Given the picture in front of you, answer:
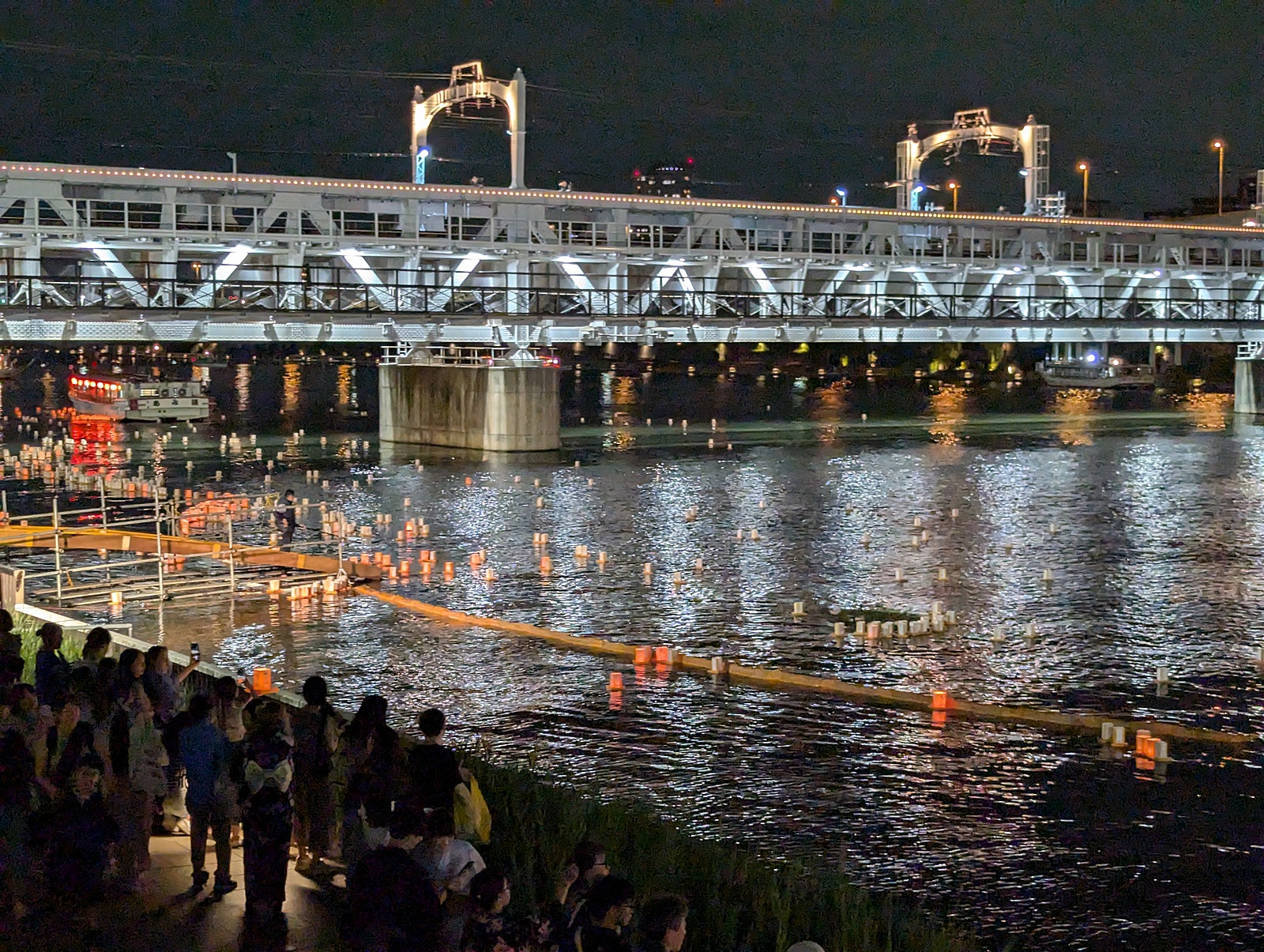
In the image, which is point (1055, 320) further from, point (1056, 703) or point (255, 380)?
point (255, 380)

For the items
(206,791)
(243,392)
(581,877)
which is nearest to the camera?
(581,877)

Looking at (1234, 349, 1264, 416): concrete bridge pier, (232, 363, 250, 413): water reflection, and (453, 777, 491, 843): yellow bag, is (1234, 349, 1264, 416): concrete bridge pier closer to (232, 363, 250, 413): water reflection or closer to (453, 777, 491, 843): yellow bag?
(232, 363, 250, 413): water reflection

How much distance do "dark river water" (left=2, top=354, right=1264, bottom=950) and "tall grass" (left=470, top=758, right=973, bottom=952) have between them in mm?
2535

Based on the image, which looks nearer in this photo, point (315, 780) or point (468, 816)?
point (468, 816)

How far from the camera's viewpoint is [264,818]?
419 inches

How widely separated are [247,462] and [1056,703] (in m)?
44.6

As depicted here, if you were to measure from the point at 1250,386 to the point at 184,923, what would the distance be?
9378cm

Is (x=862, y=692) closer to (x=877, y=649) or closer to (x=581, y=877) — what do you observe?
(x=877, y=649)

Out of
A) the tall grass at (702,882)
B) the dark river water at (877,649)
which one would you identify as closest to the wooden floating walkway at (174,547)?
the dark river water at (877,649)

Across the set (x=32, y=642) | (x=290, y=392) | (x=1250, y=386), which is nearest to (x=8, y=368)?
(x=290, y=392)

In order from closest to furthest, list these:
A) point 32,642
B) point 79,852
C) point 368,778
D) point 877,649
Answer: point 79,852, point 368,778, point 32,642, point 877,649

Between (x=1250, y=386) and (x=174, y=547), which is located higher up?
(x=1250, y=386)

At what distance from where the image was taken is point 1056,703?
22.3m

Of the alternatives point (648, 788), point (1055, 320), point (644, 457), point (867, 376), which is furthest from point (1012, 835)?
point (867, 376)
